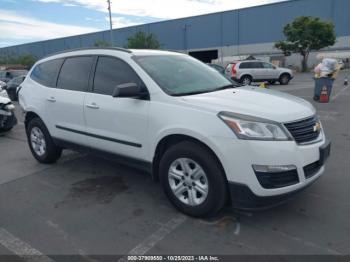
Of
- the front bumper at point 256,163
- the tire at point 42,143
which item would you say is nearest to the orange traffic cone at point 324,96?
the front bumper at point 256,163

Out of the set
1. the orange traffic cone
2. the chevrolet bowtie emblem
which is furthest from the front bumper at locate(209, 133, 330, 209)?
the orange traffic cone

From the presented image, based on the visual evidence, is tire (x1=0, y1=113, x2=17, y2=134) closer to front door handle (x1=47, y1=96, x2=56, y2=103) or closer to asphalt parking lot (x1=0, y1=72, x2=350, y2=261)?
asphalt parking lot (x1=0, y1=72, x2=350, y2=261)

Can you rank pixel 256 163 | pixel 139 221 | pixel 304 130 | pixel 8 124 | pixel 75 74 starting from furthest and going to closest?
1. pixel 8 124
2. pixel 75 74
3. pixel 139 221
4. pixel 304 130
5. pixel 256 163

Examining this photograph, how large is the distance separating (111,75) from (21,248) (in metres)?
2.24

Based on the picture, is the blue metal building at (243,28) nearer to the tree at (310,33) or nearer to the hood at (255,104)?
the tree at (310,33)

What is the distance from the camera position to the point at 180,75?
416 centimetres

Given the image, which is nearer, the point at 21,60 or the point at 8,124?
the point at 8,124

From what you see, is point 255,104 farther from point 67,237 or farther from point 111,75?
point 67,237

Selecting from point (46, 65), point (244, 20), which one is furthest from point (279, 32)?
point (46, 65)

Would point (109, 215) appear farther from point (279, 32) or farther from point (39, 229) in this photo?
point (279, 32)

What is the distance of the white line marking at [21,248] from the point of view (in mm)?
2934

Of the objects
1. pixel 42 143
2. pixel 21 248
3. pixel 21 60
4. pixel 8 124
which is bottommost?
pixel 21 248

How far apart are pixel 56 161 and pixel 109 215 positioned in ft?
7.81

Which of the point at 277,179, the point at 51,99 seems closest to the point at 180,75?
the point at 277,179
